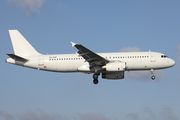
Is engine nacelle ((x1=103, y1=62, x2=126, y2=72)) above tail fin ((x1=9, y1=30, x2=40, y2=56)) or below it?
below

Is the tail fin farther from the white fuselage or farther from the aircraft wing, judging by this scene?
the aircraft wing

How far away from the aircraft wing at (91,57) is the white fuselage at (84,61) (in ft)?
4.28

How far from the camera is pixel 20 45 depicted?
178 feet

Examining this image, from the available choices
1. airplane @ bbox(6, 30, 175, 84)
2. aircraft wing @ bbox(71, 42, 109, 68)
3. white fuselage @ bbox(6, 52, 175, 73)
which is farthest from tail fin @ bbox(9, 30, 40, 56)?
aircraft wing @ bbox(71, 42, 109, 68)

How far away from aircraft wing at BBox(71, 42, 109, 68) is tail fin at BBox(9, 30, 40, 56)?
10255 millimetres

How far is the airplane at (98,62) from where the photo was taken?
48.6 meters

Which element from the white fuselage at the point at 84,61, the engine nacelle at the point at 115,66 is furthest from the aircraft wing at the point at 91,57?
the white fuselage at the point at 84,61

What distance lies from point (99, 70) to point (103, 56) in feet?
7.94

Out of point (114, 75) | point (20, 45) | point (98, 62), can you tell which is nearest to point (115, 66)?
point (98, 62)

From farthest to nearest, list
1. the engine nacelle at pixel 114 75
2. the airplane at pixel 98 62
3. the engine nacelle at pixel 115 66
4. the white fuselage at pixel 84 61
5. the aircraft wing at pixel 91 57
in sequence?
the engine nacelle at pixel 114 75 → the white fuselage at pixel 84 61 → the airplane at pixel 98 62 → the engine nacelle at pixel 115 66 → the aircraft wing at pixel 91 57

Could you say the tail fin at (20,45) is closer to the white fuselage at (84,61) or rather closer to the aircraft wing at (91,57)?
the white fuselage at (84,61)

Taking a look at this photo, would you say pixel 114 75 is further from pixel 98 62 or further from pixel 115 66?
pixel 98 62

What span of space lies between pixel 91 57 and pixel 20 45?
553 inches

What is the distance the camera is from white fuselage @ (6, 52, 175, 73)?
4925 cm
